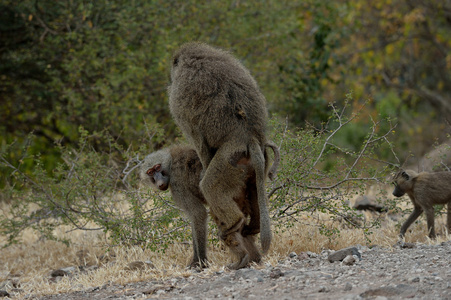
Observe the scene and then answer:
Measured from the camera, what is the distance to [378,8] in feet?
51.0

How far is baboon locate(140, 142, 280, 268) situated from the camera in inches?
201

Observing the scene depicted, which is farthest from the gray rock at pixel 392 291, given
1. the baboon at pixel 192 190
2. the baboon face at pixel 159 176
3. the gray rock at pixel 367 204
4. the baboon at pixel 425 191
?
the gray rock at pixel 367 204

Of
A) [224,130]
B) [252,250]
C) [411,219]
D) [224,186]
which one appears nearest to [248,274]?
[252,250]

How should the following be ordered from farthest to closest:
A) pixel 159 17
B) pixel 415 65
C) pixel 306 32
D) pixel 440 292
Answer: pixel 415 65, pixel 306 32, pixel 159 17, pixel 440 292

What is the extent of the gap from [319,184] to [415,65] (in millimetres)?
12616

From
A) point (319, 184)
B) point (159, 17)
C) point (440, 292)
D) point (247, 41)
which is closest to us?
point (440, 292)

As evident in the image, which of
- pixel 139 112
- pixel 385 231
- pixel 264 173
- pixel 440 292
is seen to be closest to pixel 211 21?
pixel 139 112

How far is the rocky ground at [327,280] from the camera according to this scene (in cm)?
366

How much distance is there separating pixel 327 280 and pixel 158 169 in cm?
206

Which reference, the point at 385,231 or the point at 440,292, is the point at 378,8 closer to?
the point at 385,231

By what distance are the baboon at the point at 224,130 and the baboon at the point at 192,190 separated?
7.1 inches

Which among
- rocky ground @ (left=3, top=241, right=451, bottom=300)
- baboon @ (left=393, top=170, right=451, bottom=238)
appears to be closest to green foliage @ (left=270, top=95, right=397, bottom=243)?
baboon @ (left=393, top=170, right=451, bottom=238)

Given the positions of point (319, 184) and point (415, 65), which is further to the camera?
point (415, 65)

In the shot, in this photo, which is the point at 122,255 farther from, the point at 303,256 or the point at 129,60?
the point at 129,60
